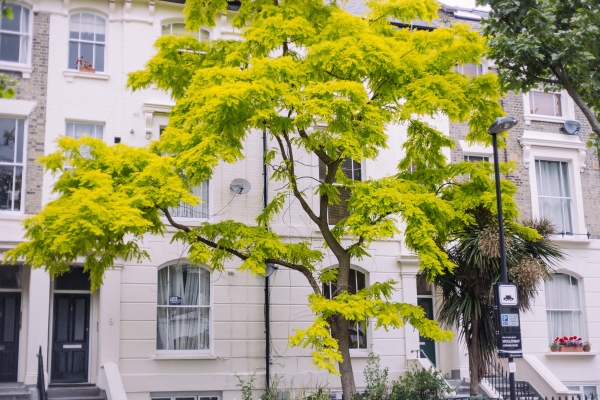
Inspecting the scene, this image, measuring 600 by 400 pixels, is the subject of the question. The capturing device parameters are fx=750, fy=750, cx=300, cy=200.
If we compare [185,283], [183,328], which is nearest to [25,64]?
[185,283]

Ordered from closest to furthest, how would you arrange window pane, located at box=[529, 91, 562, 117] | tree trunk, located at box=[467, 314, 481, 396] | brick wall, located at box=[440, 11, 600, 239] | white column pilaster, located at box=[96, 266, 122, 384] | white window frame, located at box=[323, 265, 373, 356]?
tree trunk, located at box=[467, 314, 481, 396], white column pilaster, located at box=[96, 266, 122, 384], white window frame, located at box=[323, 265, 373, 356], brick wall, located at box=[440, 11, 600, 239], window pane, located at box=[529, 91, 562, 117]

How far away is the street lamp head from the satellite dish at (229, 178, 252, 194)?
6.67m

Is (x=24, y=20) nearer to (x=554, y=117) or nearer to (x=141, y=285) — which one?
(x=141, y=285)

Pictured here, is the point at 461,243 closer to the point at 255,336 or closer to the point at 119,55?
the point at 255,336

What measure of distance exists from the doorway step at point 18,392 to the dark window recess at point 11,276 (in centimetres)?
238

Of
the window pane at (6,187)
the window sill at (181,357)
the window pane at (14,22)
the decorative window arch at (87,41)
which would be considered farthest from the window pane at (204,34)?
the window sill at (181,357)

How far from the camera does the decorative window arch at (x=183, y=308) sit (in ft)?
59.7

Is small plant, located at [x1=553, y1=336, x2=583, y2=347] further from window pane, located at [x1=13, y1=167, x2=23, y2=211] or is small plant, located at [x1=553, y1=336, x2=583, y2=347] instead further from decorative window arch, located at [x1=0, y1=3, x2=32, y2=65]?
decorative window arch, located at [x1=0, y1=3, x2=32, y2=65]

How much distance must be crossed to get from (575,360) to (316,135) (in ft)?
37.6

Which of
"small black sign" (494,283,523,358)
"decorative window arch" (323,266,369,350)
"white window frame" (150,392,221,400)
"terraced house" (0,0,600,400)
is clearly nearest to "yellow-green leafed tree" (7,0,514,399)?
"small black sign" (494,283,523,358)

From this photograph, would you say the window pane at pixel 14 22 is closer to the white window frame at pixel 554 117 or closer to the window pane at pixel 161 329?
the window pane at pixel 161 329

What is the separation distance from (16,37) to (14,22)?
36cm

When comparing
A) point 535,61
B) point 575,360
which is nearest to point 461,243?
point 535,61

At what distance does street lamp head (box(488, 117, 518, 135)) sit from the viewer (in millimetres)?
14000
